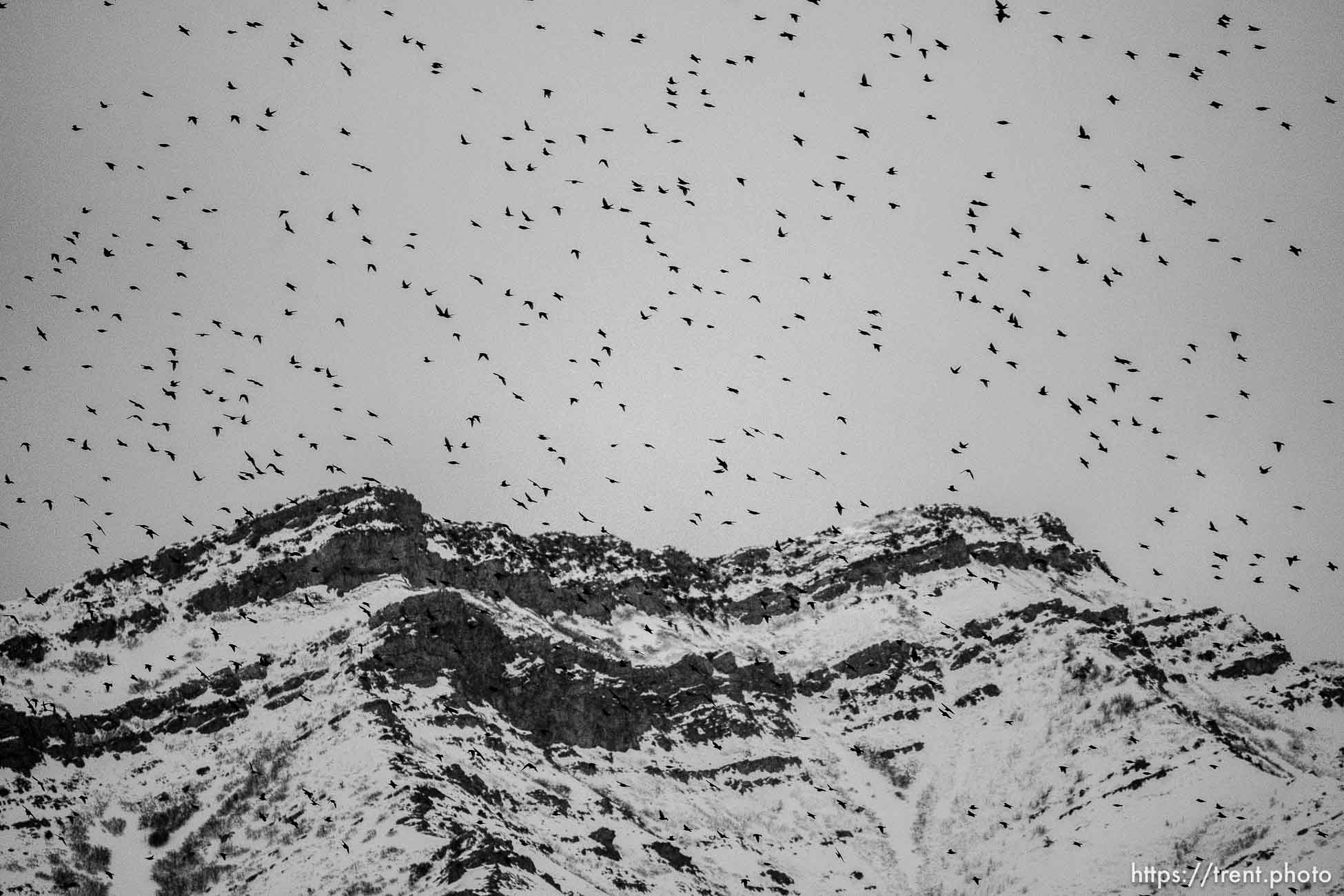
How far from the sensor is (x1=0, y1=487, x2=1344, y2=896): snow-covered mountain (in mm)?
122438

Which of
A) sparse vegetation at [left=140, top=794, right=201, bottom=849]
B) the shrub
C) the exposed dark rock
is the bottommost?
sparse vegetation at [left=140, top=794, right=201, bottom=849]

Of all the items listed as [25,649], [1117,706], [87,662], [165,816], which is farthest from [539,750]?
[1117,706]

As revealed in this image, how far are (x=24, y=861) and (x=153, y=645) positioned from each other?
165 feet

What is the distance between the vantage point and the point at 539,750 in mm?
159250

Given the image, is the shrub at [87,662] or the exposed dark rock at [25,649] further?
the shrub at [87,662]

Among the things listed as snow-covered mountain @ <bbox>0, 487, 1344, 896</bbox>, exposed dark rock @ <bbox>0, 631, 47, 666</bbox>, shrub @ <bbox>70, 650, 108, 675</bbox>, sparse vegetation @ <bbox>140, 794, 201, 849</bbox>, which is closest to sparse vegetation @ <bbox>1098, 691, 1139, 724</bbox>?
snow-covered mountain @ <bbox>0, 487, 1344, 896</bbox>

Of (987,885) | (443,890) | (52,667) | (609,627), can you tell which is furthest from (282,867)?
(609,627)

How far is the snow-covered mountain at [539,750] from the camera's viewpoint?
402 feet

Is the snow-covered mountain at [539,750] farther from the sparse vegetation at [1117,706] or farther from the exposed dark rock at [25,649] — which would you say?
the exposed dark rock at [25,649]

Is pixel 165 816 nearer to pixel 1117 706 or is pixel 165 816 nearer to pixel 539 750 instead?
pixel 539 750

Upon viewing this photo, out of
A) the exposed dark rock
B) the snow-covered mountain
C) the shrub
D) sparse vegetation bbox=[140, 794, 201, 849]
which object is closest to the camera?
the snow-covered mountain

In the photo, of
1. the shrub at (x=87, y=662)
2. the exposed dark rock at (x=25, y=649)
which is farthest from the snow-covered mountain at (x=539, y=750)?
the exposed dark rock at (x=25, y=649)

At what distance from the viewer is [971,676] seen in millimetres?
191500

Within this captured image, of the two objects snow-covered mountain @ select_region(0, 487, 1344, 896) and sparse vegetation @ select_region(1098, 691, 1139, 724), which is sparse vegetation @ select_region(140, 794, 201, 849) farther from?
sparse vegetation @ select_region(1098, 691, 1139, 724)
